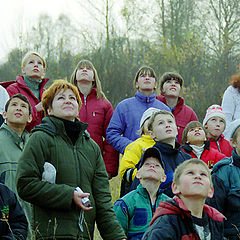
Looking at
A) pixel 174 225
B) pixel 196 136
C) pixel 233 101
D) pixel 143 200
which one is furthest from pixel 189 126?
pixel 174 225

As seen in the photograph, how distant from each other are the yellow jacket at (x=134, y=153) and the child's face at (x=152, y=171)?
1.71 ft

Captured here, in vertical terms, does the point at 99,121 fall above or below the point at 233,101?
below

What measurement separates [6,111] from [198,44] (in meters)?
16.1

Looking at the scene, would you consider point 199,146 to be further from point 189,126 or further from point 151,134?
point 151,134

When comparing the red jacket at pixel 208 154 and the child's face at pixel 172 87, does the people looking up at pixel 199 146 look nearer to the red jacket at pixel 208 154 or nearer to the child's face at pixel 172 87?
the red jacket at pixel 208 154

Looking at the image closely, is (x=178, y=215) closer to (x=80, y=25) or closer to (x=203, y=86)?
(x=203, y=86)

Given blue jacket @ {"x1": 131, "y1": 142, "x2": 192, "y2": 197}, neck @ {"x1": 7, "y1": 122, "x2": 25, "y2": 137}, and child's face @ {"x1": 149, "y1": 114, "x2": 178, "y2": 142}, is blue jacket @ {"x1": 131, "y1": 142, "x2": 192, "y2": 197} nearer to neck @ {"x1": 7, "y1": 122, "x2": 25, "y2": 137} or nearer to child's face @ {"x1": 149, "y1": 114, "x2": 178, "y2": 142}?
child's face @ {"x1": 149, "y1": 114, "x2": 178, "y2": 142}

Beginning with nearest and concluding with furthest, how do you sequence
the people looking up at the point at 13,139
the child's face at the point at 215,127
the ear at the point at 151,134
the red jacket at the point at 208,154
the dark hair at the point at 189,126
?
1. the people looking up at the point at 13,139
2. the ear at the point at 151,134
3. the red jacket at the point at 208,154
4. the dark hair at the point at 189,126
5. the child's face at the point at 215,127

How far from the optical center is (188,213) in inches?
123

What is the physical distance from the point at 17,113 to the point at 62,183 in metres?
1.41

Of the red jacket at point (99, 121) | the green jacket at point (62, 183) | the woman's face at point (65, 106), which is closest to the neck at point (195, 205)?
the green jacket at point (62, 183)

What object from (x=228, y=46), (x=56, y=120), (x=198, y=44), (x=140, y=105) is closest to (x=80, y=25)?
(x=198, y=44)

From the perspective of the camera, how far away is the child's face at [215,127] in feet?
19.2

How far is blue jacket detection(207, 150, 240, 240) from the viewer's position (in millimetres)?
3980
